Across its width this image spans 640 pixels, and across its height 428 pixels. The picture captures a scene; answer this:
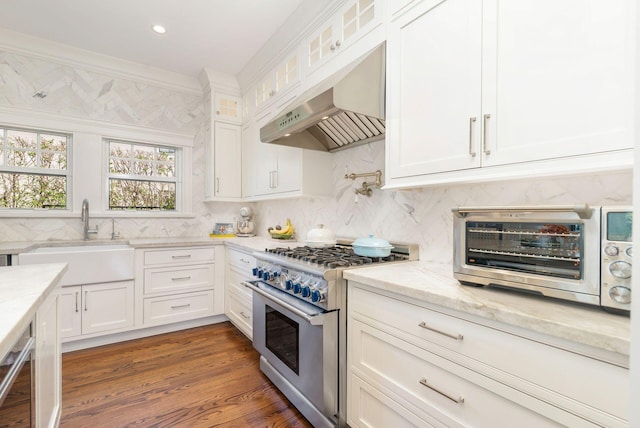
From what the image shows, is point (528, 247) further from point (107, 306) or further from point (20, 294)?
point (107, 306)

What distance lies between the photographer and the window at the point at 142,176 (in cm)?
334

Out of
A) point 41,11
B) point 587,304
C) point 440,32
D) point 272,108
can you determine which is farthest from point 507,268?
point 41,11

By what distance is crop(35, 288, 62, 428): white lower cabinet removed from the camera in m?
1.08

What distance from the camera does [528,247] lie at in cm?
100

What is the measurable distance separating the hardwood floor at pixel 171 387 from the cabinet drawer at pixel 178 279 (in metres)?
0.50

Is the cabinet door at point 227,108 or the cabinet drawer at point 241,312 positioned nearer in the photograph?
the cabinet drawer at point 241,312

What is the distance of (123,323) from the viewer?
9.09 feet

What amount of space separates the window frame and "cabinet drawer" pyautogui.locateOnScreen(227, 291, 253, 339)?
1329 millimetres

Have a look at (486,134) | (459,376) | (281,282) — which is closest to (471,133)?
(486,134)

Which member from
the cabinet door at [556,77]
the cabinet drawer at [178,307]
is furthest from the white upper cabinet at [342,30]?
the cabinet drawer at [178,307]

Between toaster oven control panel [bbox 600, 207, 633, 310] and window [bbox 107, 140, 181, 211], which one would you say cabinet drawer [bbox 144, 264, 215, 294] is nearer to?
window [bbox 107, 140, 181, 211]

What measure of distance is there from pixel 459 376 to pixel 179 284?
2.78 meters

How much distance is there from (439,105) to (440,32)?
0.33 metres

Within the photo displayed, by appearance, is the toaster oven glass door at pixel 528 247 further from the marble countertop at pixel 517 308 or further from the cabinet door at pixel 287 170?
the cabinet door at pixel 287 170
